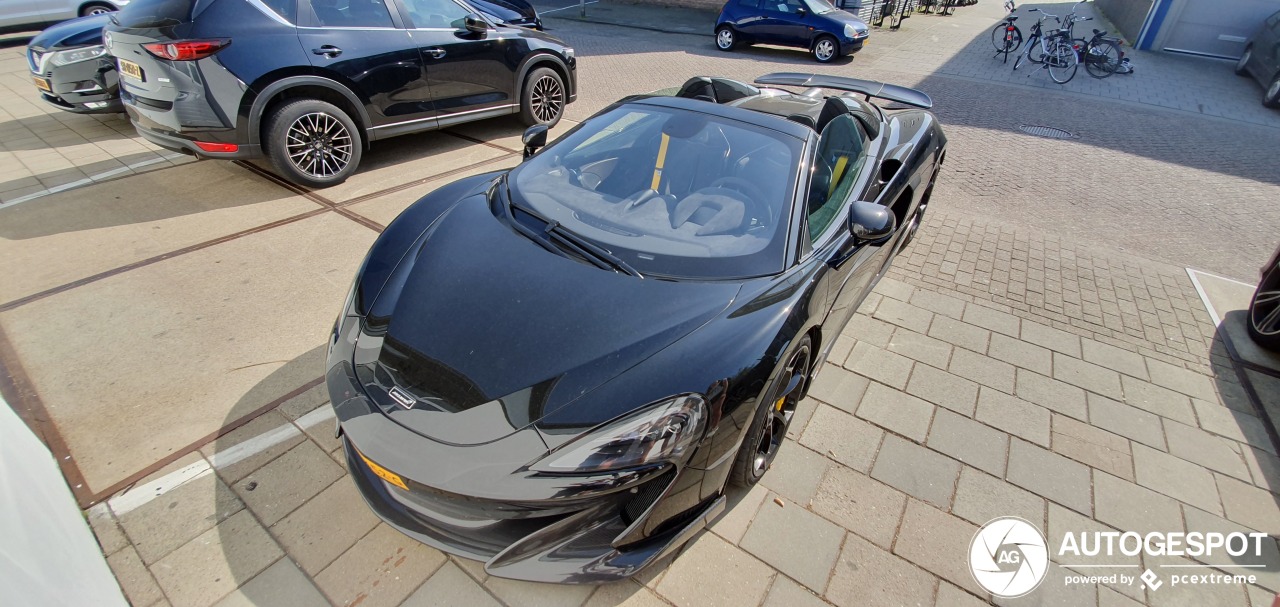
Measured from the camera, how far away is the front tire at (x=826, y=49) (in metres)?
11.3

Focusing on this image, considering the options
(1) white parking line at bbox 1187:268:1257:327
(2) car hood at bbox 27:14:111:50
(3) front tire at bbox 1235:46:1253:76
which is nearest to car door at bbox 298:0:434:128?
(2) car hood at bbox 27:14:111:50

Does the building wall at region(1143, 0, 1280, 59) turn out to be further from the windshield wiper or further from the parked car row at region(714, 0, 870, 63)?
the windshield wiper

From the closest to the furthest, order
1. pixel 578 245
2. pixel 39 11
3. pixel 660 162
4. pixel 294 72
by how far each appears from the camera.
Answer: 1. pixel 578 245
2. pixel 660 162
3. pixel 294 72
4. pixel 39 11

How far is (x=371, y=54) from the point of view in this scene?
4695mm

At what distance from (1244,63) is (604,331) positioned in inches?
680

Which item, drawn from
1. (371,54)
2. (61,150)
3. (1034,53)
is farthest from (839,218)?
(1034,53)

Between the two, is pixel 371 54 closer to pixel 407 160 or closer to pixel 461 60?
pixel 461 60

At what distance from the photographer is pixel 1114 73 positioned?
11227mm

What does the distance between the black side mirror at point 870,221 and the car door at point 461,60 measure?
424cm

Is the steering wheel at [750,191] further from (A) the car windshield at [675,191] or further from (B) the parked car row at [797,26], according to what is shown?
(B) the parked car row at [797,26]

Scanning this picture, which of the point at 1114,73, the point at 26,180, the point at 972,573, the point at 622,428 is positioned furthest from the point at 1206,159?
the point at 26,180

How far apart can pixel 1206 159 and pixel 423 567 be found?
9587 mm

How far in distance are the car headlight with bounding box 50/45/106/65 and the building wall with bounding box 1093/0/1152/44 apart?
2105 centimetres

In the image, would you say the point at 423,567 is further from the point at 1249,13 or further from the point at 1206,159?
the point at 1249,13
